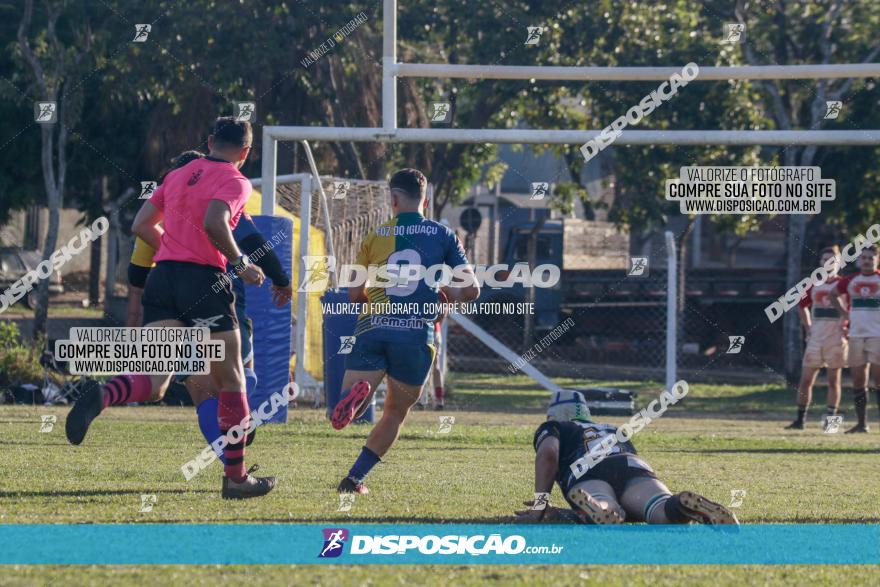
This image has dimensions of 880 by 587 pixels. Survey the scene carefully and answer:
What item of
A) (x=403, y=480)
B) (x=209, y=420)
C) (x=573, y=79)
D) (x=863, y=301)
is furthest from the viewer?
(x=863, y=301)

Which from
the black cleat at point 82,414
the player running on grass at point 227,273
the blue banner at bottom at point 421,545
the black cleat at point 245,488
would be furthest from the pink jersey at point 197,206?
the blue banner at bottom at point 421,545

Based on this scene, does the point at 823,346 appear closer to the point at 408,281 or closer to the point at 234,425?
the point at 408,281

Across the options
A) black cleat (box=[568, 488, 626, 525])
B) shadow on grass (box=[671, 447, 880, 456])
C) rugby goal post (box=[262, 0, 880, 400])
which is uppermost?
rugby goal post (box=[262, 0, 880, 400])

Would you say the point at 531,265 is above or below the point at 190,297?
above

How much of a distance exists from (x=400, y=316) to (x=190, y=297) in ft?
3.82

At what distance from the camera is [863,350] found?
1527 centimetres

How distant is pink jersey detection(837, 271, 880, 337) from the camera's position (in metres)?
15.1

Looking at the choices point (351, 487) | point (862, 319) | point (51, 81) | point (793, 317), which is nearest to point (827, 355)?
point (862, 319)

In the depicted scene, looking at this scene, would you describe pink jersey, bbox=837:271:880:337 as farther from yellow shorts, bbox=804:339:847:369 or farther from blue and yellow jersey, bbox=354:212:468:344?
blue and yellow jersey, bbox=354:212:468:344

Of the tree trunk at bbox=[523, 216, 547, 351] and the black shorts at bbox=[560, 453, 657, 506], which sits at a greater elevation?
the tree trunk at bbox=[523, 216, 547, 351]

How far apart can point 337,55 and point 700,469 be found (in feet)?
48.3

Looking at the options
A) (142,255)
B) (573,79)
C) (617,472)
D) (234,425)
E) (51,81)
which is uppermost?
(51,81)

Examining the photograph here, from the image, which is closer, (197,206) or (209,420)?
(197,206)

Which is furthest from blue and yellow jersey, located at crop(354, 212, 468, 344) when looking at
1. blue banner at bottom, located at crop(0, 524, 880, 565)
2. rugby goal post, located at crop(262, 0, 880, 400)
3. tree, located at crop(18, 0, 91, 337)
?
tree, located at crop(18, 0, 91, 337)
